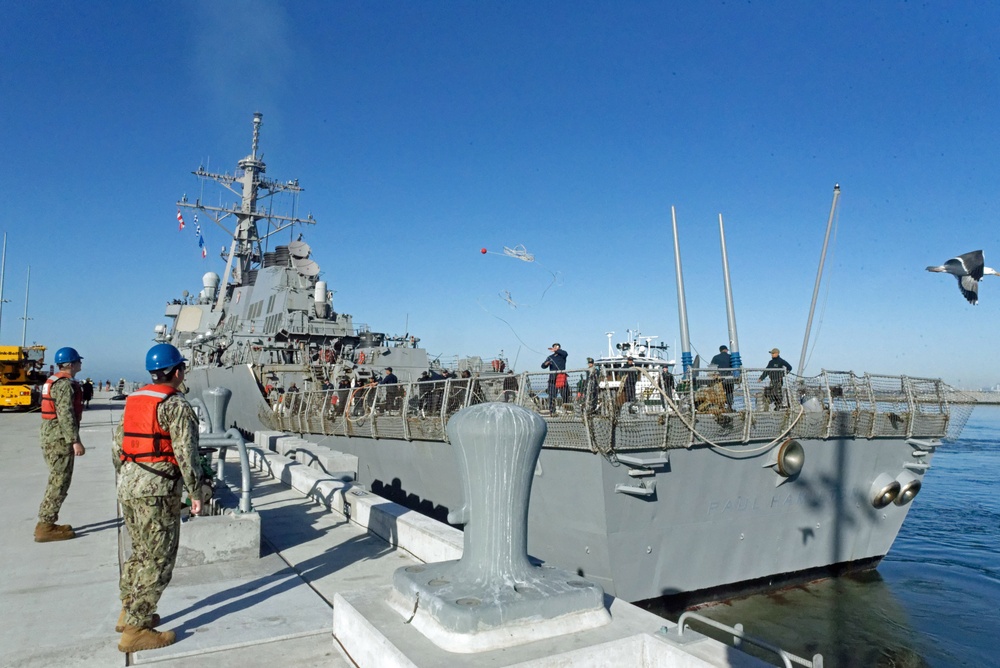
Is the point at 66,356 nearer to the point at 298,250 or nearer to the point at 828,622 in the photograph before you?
the point at 828,622

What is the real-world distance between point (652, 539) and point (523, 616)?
5349 millimetres

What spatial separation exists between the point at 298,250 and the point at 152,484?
25701 mm

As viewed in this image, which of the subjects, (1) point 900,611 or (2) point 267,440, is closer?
(1) point 900,611

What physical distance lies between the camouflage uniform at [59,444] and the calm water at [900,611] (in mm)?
6970

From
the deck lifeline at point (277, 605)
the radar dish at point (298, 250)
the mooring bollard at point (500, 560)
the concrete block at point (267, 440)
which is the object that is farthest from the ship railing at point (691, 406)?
the radar dish at point (298, 250)

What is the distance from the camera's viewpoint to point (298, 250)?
93.0 ft

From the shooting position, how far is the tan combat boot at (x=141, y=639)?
362 centimetres

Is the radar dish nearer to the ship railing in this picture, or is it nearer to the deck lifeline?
the ship railing

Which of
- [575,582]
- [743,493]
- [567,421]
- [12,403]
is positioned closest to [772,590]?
[743,493]

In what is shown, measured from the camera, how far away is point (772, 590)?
9.73 meters

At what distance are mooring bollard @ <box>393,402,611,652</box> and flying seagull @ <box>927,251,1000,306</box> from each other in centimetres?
586

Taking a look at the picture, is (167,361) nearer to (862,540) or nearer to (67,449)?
(67,449)

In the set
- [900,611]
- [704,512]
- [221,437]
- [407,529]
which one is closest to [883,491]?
[900,611]

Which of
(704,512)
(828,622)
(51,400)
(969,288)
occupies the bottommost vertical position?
(828,622)
